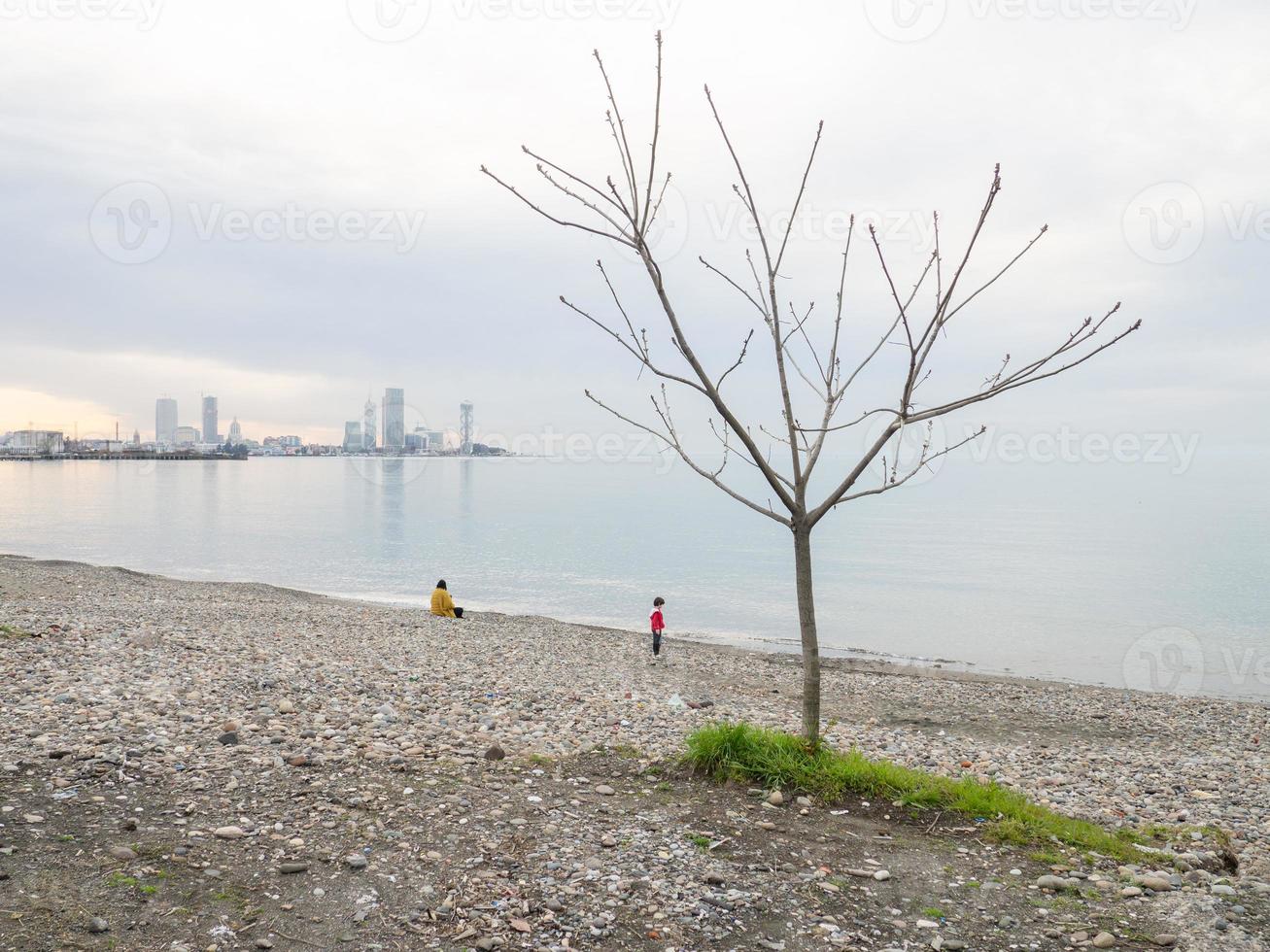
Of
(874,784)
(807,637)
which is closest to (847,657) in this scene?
(874,784)

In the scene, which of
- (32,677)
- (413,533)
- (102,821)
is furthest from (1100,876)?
(413,533)

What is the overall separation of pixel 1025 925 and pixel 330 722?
8343 mm

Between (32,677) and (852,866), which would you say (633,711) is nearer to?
(852,866)

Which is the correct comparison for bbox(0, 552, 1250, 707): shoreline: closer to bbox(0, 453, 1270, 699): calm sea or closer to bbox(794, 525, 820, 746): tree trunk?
bbox(0, 453, 1270, 699): calm sea

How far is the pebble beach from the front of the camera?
586cm

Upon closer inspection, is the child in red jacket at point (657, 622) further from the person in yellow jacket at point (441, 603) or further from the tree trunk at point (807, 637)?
the tree trunk at point (807, 637)

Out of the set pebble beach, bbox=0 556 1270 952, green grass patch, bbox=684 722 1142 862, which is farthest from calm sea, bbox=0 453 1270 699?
green grass patch, bbox=684 722 1142 862

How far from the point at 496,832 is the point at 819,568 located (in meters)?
57.9

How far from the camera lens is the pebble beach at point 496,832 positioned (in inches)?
231

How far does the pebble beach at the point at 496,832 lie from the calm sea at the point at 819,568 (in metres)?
23.1

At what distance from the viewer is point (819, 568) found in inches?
2477

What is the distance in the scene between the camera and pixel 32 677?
1165 cm

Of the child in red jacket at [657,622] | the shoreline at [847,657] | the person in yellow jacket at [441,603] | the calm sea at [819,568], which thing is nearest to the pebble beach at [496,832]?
the child in red jacket at [657,622]

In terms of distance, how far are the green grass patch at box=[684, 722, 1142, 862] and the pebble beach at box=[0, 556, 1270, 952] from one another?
0.23m
